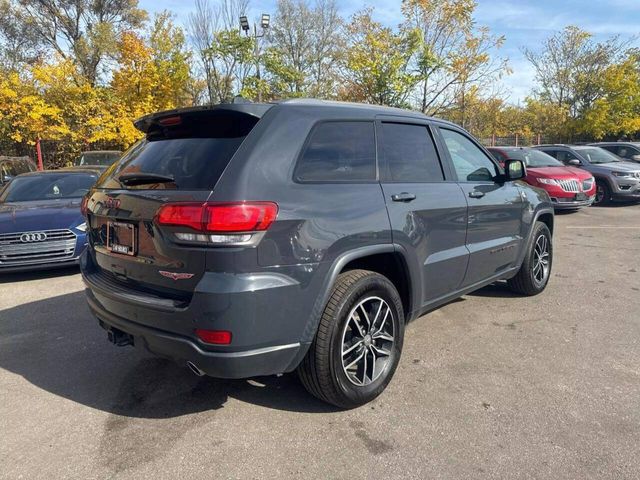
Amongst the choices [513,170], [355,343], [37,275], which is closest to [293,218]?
[355,343]

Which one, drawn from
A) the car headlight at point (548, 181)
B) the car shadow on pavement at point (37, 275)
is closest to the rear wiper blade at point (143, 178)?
the car shadow on pavement at point (37, 275)

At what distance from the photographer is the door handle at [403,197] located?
10.3 ft

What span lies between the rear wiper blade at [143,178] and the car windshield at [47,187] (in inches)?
206

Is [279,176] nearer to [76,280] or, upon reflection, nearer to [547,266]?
[547,266]

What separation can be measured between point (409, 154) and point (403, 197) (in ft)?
1.51

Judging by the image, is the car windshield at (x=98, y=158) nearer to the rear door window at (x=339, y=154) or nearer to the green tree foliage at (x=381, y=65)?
the green tree foliage at (x=381, y=65)

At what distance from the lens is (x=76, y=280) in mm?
6195

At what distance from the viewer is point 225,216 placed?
2.35 metres

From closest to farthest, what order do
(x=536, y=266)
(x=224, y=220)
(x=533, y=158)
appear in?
(x=224, y=220) < (x=536, y=266) < (x=533, y=158)

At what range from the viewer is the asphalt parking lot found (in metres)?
2.48

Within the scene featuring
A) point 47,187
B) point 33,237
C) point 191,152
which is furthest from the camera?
point 47,187

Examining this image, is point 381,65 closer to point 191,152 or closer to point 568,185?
point 568,185

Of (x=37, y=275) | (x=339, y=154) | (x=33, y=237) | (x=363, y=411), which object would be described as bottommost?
(x=363, y=411)

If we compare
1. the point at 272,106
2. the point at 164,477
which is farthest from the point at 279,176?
the point at 164,477
